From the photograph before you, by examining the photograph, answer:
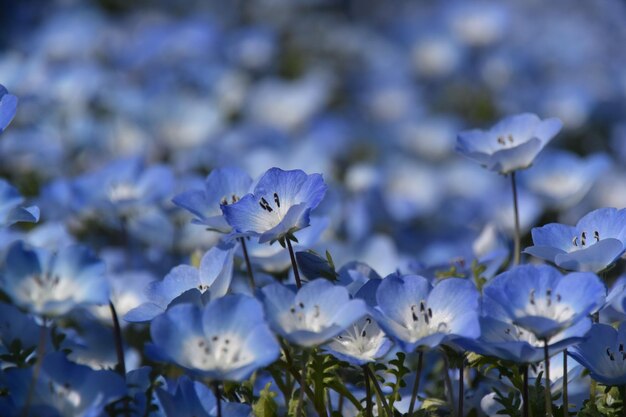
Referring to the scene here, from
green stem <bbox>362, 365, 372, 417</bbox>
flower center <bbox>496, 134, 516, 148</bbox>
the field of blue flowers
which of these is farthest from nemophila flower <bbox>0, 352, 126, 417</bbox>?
flower center <bbox>496, 134, 516, 148</bbox>

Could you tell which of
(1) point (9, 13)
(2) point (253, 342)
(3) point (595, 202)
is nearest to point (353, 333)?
(2) point (253, 342)

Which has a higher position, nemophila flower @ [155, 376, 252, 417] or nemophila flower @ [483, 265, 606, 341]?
nemophila flower @ [483, 265, 606, 341]

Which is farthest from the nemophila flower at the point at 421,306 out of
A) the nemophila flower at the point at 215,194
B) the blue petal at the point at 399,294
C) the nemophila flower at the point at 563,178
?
the nemophila flower at the point at 563,178

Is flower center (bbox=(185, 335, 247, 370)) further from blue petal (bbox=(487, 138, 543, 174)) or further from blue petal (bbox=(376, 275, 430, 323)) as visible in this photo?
blue petal (bbox=(487, 138, 543, 174))

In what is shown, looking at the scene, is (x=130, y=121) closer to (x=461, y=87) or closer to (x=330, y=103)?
(x=330, y=103)

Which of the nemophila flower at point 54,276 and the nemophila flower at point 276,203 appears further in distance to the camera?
the nemophila flower at point 276,203

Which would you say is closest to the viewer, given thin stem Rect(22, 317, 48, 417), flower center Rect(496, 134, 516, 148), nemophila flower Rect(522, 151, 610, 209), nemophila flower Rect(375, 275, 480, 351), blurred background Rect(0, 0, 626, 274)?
thin stem Rect(22, 317, 48, 417)

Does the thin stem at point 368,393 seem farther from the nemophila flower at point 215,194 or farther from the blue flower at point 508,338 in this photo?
the nemophila flower at point 215,194
